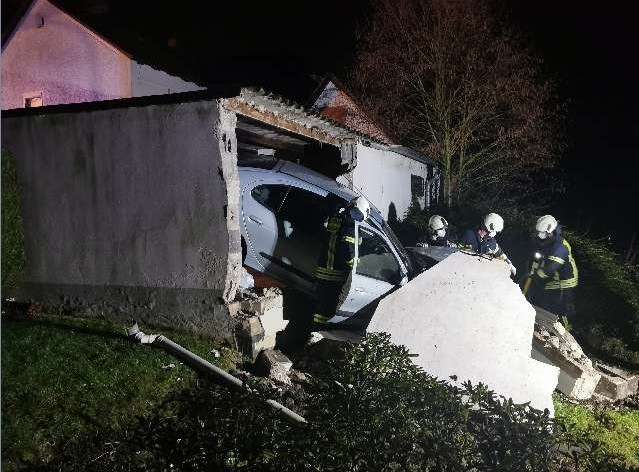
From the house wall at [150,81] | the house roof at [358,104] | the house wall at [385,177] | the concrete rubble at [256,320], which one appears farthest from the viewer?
the house roof at [358,104]

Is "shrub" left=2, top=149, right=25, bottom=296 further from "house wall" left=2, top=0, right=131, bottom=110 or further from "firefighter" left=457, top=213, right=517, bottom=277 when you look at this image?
"house wall" left=2, top=0, right=131, bottom=110

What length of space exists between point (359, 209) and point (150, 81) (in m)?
12.8

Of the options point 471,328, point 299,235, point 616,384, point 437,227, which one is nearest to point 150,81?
point 299,235

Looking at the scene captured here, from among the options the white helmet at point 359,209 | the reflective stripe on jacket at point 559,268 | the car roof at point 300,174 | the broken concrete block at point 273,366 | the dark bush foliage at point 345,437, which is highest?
the car roof at point 300,174

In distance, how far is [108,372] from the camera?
474cm

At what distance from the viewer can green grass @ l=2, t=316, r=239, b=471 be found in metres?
3.81

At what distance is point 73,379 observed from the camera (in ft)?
14.9

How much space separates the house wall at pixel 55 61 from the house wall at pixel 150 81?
0.67 metres

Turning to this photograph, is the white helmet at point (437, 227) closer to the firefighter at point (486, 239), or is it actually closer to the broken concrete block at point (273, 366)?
the firefighter at point (486, 239)

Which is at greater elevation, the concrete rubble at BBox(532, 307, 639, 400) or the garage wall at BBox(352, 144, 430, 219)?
the garage wall at BBox(352, 144, 430, 219)

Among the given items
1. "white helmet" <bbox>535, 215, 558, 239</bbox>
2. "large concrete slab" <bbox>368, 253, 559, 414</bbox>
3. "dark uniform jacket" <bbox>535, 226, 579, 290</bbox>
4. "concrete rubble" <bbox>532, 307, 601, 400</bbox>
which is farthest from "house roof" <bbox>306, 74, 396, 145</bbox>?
"large concrete slab" <bbox>368, 253, 559, 414</bbox>

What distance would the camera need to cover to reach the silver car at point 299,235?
6844mm

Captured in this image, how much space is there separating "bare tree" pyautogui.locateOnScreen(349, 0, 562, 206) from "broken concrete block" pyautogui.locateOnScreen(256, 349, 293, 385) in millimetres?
12035

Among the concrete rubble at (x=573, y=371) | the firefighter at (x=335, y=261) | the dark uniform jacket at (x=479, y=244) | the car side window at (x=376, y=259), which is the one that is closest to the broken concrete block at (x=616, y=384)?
the concrete rubble at (x=573, y=371)
